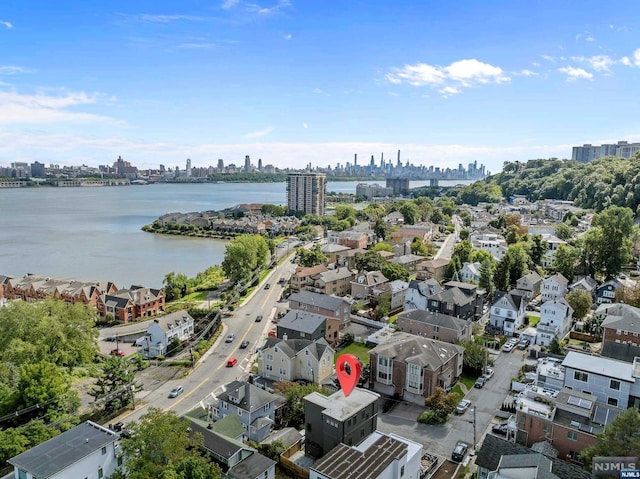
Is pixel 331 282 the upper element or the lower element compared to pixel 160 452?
lower


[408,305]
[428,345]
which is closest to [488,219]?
[408,305]

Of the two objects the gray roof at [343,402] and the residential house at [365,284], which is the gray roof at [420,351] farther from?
the residential house at [365,284]

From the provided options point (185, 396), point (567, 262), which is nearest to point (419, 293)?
point (567, 262)

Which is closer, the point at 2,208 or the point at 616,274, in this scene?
the point at 616,274

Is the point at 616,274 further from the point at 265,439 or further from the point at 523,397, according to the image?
the point at 265,439

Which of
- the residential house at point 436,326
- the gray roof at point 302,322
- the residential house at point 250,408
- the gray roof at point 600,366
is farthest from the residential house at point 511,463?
the gray roof at point 302,322

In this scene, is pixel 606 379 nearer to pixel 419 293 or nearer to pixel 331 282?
pixel 419 293
